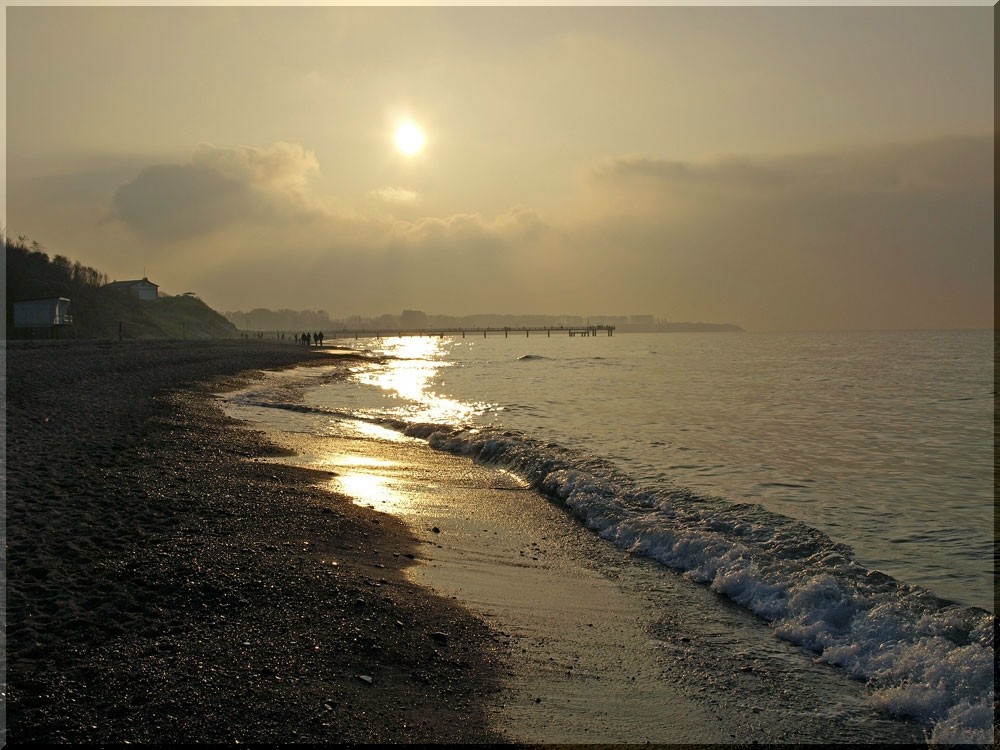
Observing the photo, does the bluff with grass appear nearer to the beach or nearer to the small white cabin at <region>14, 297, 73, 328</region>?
the small white cabin at <region>14, 297, 73, 328</region>

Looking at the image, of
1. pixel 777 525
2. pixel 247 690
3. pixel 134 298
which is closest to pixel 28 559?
pixel 247 690

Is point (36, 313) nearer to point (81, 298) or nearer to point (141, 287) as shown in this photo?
point (81, 298)

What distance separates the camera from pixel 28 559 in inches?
268

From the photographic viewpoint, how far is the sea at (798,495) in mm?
6691

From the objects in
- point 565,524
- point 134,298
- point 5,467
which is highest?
point 134,298

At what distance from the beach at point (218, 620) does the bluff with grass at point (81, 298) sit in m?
70.9

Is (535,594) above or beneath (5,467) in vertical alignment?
beneath

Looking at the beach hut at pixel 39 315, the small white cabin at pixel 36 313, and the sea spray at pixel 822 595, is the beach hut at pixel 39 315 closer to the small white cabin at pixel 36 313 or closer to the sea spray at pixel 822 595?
the small white cabin at pixel 36 313

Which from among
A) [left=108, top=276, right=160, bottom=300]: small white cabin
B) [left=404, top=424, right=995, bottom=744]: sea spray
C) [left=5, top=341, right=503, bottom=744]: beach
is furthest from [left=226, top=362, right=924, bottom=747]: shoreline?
[left=108, top=276, right=160, bottom=300]: small white cabin

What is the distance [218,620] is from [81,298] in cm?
9589

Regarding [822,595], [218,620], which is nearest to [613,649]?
[822,595]

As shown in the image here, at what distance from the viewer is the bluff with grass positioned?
7694 centimetres

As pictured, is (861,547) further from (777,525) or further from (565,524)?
(565,524)

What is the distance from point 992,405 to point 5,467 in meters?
36.4
